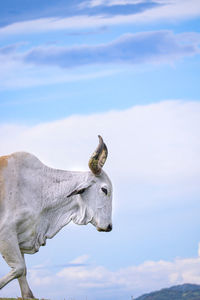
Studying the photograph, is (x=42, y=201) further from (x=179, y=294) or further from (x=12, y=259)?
(x=179, y=294)

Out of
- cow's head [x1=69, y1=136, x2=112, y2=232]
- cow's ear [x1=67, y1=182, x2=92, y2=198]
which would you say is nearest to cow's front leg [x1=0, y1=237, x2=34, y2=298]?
cow's head [x1=69, y1=136, x2=112, y2=232]

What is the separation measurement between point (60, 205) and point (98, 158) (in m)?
1.43

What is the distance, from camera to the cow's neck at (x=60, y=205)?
51.6ft

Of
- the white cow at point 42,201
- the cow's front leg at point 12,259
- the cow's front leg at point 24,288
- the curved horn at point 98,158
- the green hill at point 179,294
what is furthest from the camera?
the green hill at point 179,294

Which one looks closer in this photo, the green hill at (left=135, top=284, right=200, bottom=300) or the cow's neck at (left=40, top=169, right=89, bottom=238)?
the cow's neck at (left=40, top=169, right=89, bottom=238)

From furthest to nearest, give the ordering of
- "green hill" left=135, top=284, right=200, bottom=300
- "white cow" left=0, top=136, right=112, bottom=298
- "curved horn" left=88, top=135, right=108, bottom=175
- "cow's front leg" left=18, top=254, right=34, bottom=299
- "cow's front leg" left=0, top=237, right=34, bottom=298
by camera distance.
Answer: "green hill" left=135, top=284, right=200, bottom=300
"cow's front leg" left=18, top=254, right=34, bottom=299
"curved horn" left=88, top=135, right=108, bottom=175
"white cow" left=0, top=136, right=112, bottom=298
"cow's front leg" left=0, top=237, right=34, bottom=298

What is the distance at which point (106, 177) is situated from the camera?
52.3 feet

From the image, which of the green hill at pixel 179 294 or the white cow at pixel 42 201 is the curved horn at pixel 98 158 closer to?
the white cow at pixel 42 201

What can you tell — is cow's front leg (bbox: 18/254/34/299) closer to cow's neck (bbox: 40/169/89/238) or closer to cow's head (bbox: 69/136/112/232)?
cow's neck (bbox: 40/169/89/238)

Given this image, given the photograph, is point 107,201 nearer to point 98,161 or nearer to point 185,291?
point 98,161

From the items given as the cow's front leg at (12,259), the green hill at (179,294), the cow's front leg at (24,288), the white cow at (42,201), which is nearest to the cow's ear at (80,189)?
the white cow at (42,201)

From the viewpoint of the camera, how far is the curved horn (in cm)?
1555

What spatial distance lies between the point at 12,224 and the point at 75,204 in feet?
5.46

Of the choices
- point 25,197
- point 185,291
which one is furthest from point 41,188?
point 185,291
